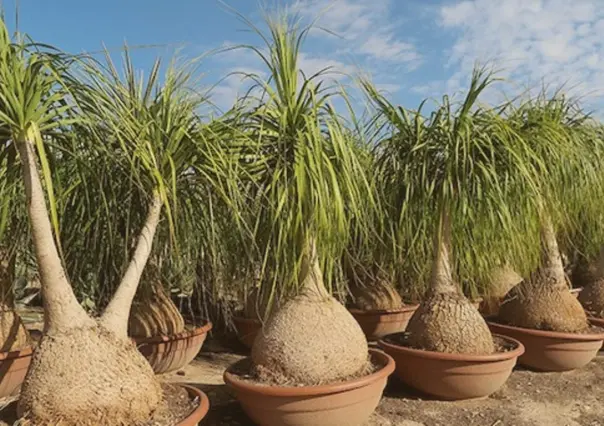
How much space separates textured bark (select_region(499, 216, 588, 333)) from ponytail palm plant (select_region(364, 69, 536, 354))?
680 mm

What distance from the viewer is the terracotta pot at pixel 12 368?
9.30 feet

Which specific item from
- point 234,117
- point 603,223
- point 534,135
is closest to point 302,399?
point 234,117

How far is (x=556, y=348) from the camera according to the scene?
3.95m

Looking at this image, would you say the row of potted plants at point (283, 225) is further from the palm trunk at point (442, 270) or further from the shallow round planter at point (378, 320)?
the shallow round planter at point (378, 320)

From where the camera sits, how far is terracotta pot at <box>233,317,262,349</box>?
4.34m

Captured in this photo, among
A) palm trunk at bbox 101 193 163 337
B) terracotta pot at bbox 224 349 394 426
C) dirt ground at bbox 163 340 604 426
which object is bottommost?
dirt ground at bbox 163 340 604 426

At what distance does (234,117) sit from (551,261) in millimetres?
2779

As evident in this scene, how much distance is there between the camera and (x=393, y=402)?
3328mm

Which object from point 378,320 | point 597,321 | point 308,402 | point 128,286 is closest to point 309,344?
point 308,402

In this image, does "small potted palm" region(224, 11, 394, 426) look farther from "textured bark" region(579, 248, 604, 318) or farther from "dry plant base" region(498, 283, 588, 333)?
"textured bark" region(579, 248, 604, 318)

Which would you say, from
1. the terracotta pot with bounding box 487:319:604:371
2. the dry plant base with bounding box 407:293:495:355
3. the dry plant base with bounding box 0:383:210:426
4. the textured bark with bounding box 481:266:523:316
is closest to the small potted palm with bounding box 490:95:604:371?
the terracotta pot with bounding box 487:319:604:371

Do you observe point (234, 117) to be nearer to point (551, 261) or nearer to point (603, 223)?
point (551, 261)

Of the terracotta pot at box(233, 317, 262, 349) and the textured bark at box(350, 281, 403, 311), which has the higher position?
the textured bark at box(350, 281, 403, 311)

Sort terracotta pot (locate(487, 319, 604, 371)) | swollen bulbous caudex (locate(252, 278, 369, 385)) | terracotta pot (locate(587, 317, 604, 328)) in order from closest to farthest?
swollen bulbous caudex (locate(252, 278, 369, 385)) < terracotta pot (locate(487, 319, 604, 371)) < terracotta pot (locate(587, 317, 604, 328))
